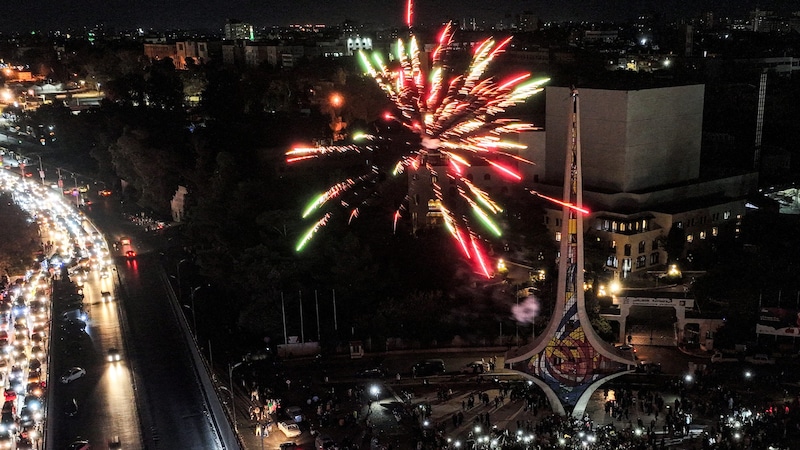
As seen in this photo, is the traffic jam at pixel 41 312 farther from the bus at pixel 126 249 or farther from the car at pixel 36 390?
the bus at pixel 126 249

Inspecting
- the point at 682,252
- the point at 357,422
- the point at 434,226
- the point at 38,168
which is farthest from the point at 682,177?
the point at 38,168

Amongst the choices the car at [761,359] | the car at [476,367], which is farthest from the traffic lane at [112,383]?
the car at [761,359]

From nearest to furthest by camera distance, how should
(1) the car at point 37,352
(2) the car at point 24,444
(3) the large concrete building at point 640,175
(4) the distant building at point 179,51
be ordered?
(2) the car at point 24,444 < (1) the car at point 37,352 < (3) the large concrete building at point 640,175 < (4) the distant building at point 179,51

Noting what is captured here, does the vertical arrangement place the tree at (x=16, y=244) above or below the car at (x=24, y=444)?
above

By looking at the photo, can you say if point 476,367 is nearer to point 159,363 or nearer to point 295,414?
point 295,414

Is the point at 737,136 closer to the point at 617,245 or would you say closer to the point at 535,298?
the point at 617,245

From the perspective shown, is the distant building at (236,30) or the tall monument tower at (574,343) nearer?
the tall monument tower at (574,343)

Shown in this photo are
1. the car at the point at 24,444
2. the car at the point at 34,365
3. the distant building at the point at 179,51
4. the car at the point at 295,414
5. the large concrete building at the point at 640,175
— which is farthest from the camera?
the distant building at the point at 179,51

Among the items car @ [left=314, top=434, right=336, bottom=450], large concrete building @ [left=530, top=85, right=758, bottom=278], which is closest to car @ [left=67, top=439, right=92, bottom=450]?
car @ [left=314, top=434, right=336, bottom=450]

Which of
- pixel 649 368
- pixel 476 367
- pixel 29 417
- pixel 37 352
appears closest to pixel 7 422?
pixel 29 417
